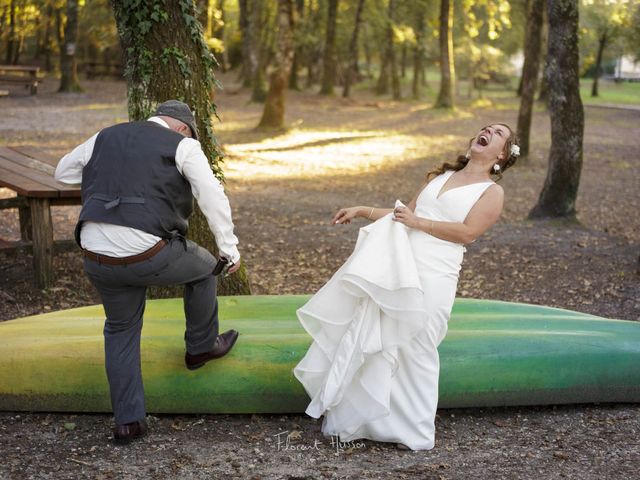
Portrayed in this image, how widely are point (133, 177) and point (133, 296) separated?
65cm

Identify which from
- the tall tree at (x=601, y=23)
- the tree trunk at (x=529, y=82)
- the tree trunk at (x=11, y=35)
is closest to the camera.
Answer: the tree trunk at (x=529, y=82)

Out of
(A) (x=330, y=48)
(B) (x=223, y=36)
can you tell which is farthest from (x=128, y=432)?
(B) (x=223, y=36)

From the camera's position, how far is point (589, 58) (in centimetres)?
5197

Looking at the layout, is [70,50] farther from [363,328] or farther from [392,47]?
[363,328]

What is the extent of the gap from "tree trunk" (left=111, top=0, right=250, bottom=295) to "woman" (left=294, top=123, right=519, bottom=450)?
2.33m

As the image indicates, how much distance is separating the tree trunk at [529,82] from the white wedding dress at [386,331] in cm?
Answer: 1291

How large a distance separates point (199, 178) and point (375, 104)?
2953 cm

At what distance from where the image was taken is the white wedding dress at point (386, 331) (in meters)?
4.42

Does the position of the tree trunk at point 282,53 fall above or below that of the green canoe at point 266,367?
above

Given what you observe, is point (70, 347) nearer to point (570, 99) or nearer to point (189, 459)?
point (189, 459)

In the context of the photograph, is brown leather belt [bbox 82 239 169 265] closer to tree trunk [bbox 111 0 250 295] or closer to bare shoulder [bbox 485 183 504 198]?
bare shoulder [bbox 485 183 504 198]

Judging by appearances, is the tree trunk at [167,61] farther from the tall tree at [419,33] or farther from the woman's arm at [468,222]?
the tall tree at [419,33]

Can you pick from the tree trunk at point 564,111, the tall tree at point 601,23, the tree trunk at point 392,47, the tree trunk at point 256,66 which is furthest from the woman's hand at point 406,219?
the tall tree at point 601,23

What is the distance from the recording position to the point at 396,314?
4.40 metres
